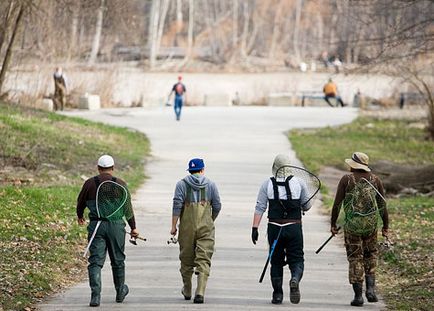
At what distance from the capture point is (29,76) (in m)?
45.0

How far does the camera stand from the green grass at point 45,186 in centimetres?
1270

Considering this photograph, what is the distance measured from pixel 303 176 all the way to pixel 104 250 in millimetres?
2304

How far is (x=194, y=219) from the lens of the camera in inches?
461

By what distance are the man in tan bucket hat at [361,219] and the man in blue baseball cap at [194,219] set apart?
1.42 metres

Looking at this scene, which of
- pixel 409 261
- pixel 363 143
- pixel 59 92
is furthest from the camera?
pixel 59 92

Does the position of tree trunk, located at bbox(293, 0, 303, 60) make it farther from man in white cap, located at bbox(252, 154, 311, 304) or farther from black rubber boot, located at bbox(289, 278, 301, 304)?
black rubber boot, located at bbox(289, 278, 301, 304)

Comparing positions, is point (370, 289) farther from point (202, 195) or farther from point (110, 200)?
point (110, 200)

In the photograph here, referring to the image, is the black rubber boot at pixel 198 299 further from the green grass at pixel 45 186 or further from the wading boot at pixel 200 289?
the green grass at pixel 45 186

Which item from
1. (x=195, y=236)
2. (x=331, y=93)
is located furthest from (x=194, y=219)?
(x=331, y=93)

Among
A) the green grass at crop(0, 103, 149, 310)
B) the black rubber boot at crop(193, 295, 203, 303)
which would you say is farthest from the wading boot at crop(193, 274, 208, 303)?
the green grass at crop(0, 103, 149, 310)

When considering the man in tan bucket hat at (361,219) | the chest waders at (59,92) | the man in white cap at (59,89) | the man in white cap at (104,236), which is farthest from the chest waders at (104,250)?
the chest waders at (59,92)

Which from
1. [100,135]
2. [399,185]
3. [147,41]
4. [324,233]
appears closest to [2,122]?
[100,135]

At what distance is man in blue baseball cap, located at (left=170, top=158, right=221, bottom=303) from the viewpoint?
11695 mm

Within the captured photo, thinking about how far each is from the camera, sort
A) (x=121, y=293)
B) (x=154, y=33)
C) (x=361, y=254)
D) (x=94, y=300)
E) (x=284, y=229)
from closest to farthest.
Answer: (x=94, y=300) → (x=121, y=293) → (x=284, y=229) → (x=361, y=254) → (x=154, y=33)
